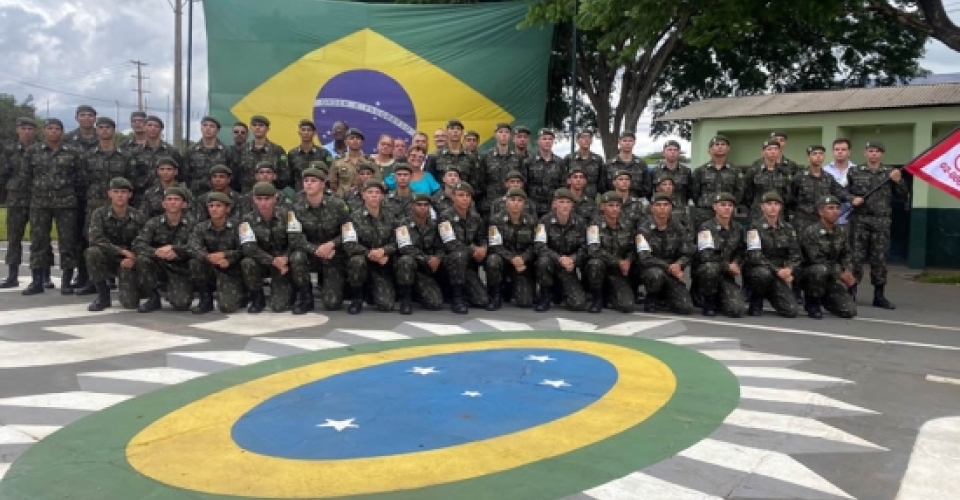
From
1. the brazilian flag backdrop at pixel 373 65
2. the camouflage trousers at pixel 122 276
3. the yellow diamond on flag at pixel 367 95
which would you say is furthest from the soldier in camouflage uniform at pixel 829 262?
the camouflage trousers at pixel 122 276

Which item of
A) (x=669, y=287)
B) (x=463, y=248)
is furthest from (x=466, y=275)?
(x=669, y=287)

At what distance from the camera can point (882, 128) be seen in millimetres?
13484

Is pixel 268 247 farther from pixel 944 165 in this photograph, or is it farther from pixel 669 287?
pixel 944 165

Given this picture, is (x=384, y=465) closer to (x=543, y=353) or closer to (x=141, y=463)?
(x=141, y=463)

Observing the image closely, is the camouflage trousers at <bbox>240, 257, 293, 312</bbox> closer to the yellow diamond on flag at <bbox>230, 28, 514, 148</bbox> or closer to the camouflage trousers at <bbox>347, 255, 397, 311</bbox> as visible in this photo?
the camouflage trousers at <bbox>347, 255, 397, 311</bbox>

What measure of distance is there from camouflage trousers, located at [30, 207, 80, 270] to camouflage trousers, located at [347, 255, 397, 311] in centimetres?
316

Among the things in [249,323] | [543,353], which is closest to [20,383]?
[249,323]

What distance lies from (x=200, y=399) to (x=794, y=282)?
18.5 ft

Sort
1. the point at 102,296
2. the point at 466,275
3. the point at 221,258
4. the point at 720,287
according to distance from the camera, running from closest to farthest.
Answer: the point at 221,258 < the point at 102,296 < the point at 720,287 < the point at 466,275

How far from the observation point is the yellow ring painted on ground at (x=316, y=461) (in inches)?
119

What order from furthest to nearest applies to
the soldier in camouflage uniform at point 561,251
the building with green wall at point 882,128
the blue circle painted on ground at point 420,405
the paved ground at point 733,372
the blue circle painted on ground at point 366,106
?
the building with green wall at point 882,128, the blue circle painted on ground at point 366,106, the soldier in camouflage uniform at point 561,251, the blue circle painted on ground at point 420,405, the paved ground at point 733,372

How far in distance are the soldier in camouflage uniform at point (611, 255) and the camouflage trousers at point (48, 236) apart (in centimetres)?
530

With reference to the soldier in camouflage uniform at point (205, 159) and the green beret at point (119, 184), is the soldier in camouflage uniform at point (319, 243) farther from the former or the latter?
the green beret at point (119, 184)

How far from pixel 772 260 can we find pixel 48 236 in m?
7.34
